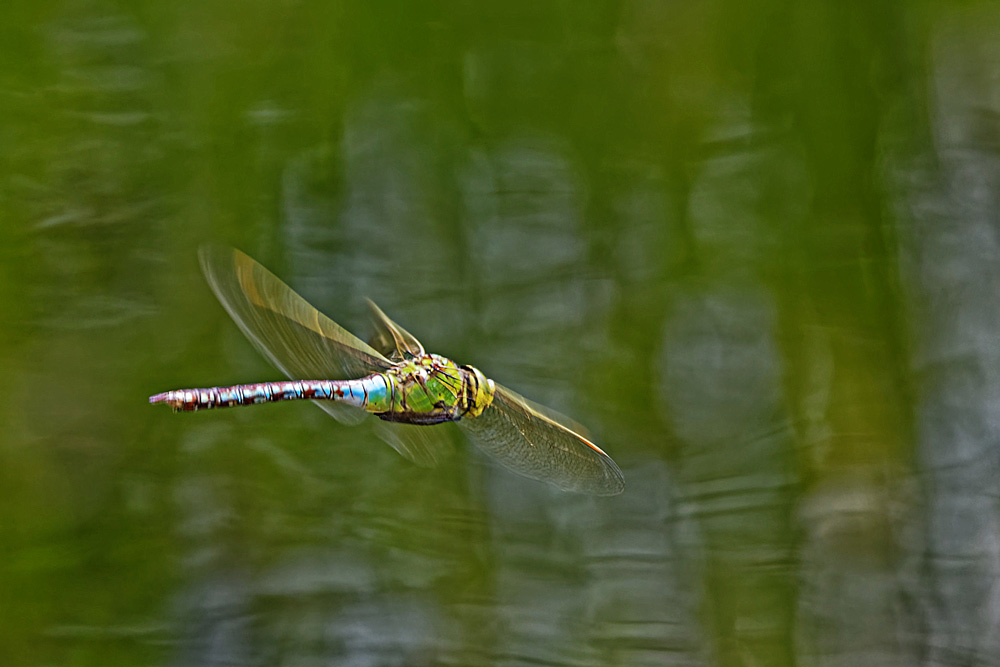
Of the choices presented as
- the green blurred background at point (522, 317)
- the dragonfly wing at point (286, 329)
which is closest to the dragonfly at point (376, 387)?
the dragonfly wing at point (286, 329)

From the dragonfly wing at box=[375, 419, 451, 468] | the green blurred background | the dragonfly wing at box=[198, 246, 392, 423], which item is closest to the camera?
the dragonfly wing at box=[198, 246, 392, 423]

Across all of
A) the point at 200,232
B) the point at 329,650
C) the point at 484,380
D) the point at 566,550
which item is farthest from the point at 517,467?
the point at 200,232

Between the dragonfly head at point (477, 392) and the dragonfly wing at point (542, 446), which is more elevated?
the dragonfly head at point (477, 392)

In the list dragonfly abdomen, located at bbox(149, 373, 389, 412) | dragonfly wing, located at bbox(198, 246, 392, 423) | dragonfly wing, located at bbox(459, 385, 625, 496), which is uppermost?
dragonfly wing, located at bbox(198, 246, 392, 423)

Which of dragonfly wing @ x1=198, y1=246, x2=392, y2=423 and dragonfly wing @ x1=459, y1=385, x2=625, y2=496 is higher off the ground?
dragonfly wing @ x1=198, y1=246, x2=392, y2=423

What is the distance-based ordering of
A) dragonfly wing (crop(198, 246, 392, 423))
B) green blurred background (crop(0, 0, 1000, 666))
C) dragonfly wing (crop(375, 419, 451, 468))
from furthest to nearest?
green blurred background (crop(0, 0, 1000, 666))
dragonfly wing (crop(375, 419, 451, 468))
dragonfly wing (crop(198, 246, 392, 423))

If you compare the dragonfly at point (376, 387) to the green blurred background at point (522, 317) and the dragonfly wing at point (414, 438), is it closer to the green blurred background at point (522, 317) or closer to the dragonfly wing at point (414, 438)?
the dragonfly wing at point (414, 438)

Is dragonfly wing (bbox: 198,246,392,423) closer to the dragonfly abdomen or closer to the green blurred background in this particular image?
the dragonfly abdomen

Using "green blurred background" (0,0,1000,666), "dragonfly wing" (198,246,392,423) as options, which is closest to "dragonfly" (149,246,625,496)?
"dragonfly wing" (198,246,392,423)

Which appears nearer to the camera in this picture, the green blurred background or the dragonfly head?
the dragonfly head
